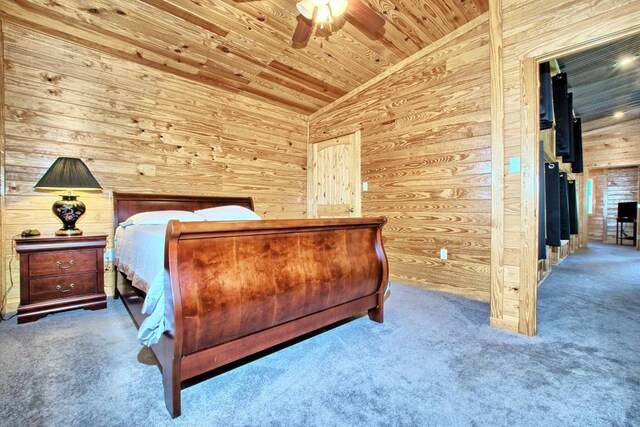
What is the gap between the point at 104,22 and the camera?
259 cm

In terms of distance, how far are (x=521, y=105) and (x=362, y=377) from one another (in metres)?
2.17

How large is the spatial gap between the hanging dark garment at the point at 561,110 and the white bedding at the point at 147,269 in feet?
14.1

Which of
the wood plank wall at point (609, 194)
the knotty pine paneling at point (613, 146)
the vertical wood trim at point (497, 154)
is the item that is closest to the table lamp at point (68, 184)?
the vertical wood trim at point (497, 154)

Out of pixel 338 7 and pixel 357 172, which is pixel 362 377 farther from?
pixel 357 172

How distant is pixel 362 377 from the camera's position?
1.59m

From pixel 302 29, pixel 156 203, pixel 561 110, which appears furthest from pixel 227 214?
pixel 561 110

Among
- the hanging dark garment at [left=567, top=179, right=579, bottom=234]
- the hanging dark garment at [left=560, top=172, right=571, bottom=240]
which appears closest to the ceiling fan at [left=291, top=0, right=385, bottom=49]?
the hanging dark garment at [left=560, top=172, right=571, bottom=240]

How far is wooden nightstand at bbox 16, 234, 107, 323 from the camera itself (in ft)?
7.68

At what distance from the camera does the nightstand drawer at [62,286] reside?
2.39 meters

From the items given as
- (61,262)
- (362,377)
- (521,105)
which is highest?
(521,105)

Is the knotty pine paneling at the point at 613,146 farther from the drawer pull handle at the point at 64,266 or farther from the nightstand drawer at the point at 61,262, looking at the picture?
the drawer pull handle at the point at 64,266

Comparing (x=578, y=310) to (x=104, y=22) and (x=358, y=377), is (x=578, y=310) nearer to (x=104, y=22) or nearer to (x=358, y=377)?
(x=358, y=377)

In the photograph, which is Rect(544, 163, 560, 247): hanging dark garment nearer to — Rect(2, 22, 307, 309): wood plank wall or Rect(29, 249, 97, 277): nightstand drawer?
Rect(2, 22, 307, 309): wood plank wall

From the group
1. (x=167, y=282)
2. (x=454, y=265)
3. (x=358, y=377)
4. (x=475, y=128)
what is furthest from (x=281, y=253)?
(x=475, y=128)
